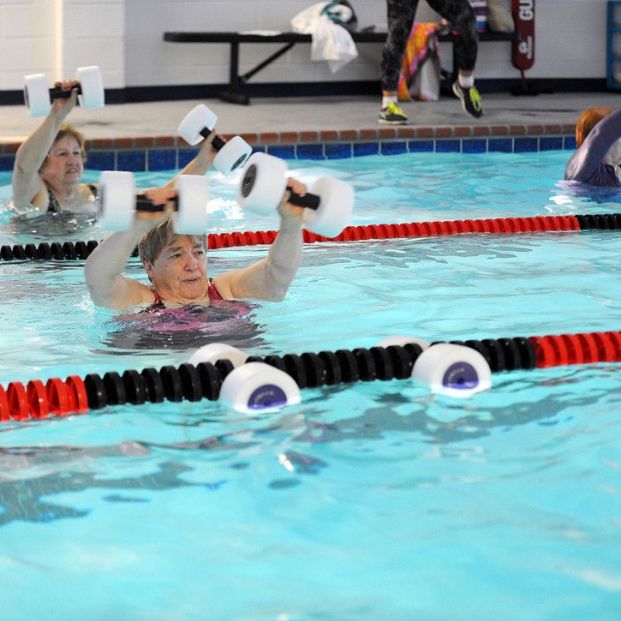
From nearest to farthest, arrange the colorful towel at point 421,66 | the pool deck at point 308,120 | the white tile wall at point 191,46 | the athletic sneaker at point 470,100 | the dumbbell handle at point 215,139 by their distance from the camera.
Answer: the dumbbell handle at point 215,139 < the pool deck at point 308,120 < the athletic sneaker at point 470,100 < the white tile wall at point 191,46 < the colorful towel at point 421,66

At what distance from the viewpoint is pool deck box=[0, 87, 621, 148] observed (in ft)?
30.1

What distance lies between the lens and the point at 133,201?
11.4 feet

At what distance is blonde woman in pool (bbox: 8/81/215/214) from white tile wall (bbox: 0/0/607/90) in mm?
4631

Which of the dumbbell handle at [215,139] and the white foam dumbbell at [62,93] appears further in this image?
the white foam dumbbell at [62,93]

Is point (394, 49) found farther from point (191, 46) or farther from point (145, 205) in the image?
point (145, 205)

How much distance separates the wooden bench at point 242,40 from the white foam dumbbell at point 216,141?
Result: 619cm

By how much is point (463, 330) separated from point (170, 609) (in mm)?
2433

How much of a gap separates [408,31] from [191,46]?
289cm

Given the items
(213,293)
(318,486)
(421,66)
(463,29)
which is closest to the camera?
(318,486)

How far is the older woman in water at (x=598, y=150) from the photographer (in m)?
7.37

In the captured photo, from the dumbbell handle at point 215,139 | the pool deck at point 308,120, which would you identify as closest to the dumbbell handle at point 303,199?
the dumbbell handle at point 215,139

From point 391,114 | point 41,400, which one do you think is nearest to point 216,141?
point 41,400

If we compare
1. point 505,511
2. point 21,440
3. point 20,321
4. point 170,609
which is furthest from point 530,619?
point 20,321

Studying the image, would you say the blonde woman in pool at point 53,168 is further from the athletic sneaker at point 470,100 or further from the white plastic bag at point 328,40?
the white plastic bag at point 328,40
